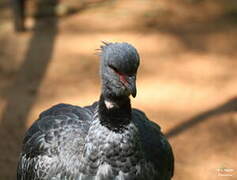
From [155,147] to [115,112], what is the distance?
1.87ft

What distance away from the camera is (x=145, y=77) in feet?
20.4

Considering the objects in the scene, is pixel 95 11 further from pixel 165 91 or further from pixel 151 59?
pixel 165 91

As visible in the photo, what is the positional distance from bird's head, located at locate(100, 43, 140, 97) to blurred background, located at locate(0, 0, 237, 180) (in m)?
1.90

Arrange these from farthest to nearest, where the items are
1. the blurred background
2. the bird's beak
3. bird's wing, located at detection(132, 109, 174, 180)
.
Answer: the blurred background, bird's wing, located at detection(132, 109, 174, 180), the bird's beak

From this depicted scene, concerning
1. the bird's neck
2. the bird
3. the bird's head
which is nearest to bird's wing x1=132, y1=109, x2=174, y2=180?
the bird

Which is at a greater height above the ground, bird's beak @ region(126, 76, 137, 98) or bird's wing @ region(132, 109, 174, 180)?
bird's beak @ region(126, 76, 137, 98)

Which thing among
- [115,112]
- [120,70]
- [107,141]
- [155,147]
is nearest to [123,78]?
[120,70]

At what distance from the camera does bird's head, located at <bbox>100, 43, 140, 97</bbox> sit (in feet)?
9.67

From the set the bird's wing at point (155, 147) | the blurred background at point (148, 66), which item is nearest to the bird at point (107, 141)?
the bird's wing at point (155, 147)

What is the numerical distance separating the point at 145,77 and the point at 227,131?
55.7 inches

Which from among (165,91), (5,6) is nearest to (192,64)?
(165,91)

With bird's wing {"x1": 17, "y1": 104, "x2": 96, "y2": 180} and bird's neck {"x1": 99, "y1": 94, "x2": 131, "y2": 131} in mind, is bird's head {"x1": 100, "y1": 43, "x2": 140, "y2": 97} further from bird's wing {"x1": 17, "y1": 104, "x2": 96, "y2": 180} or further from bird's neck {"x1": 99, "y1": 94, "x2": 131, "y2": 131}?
bird's wing {"x1": 17, "y1": 104, "x2": 96, "y2": 180}

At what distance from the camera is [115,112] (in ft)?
10.2

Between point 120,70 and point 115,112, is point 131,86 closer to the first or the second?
point 120,70
